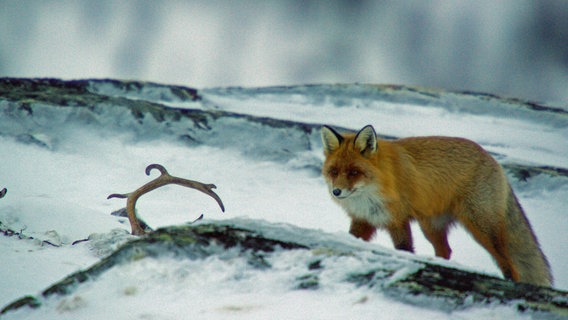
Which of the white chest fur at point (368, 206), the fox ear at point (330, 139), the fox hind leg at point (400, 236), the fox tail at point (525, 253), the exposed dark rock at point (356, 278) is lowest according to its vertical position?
the fox tail at point (525, 253)

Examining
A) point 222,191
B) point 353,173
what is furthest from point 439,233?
point 222,191

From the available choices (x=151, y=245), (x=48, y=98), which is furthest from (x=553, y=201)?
(x=48, y=98)

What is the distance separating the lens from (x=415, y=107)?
46.3ft

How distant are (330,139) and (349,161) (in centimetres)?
33

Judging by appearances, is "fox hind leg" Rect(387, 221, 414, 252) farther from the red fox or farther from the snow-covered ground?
the snow-covered ground

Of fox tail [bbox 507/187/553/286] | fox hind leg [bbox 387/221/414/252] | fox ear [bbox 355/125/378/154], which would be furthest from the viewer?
fox tail [bbox 507/187/553/286]

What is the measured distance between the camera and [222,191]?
798 cm

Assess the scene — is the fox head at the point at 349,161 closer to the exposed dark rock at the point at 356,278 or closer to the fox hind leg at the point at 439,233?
the fox hind leg at the point at 439,233

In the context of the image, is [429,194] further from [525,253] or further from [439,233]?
[525,253]

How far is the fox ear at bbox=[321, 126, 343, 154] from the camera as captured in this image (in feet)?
15.3

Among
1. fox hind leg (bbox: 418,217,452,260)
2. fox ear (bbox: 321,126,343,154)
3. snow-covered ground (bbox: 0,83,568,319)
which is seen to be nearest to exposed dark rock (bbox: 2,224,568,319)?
snow-covered ground (bbox: 0,83,568,319)

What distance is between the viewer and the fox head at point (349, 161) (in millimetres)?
4387

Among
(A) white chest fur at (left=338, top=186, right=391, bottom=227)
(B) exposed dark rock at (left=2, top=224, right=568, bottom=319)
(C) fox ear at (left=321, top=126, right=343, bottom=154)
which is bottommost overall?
(A) white chest fur at (left=338, top=186, right=391, bottom=227)

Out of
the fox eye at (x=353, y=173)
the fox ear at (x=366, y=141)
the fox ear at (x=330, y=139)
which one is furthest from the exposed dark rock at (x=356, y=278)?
the fox ear at (x=330, y=139)
